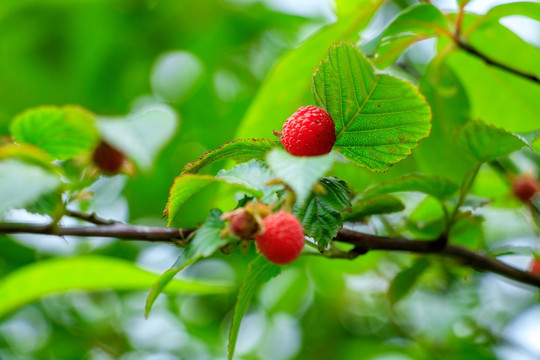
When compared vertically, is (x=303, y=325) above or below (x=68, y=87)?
below

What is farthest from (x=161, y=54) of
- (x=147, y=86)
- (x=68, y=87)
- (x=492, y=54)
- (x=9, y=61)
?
(x=492, y=54)

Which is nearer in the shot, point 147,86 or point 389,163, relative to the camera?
point 389,163

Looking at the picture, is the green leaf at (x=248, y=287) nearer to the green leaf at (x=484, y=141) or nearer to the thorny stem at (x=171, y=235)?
the thorny stem at (x=171, y=235)

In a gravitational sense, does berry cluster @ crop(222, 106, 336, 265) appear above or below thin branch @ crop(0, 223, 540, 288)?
Result: above

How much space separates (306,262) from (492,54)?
2.69 feet

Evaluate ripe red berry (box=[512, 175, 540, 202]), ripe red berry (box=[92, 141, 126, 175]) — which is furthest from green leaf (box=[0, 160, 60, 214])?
ripe red berry (box=[512, 175, 540, 202])

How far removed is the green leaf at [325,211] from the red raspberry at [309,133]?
4 centimetres

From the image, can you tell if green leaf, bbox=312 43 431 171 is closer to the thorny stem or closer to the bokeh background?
the thorny stem

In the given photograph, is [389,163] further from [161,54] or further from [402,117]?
[161,54]

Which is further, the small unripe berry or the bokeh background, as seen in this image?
the bokeh background

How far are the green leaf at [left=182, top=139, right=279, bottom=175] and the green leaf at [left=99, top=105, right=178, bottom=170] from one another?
0.16 ft

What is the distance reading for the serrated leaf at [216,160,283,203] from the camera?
1.86 ft

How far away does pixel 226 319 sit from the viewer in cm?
180

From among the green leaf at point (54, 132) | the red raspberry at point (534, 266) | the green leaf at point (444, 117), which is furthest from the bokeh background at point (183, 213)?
the green leaf at point (54, 132)
